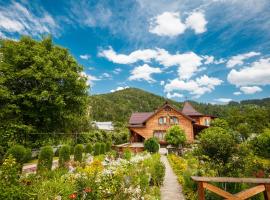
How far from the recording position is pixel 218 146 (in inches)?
318

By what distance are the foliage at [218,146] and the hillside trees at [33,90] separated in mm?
14243

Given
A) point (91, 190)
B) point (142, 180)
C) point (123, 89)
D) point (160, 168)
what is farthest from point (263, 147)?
point (123, 89)

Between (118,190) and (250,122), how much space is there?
141 ft

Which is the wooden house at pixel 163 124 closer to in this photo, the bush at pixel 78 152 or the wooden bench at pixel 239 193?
the bush at pixel 78 152

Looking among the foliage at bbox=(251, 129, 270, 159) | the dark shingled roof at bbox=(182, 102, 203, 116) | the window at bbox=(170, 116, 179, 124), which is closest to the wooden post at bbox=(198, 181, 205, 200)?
the foliage at bbox=(251, 129, 270, 159)

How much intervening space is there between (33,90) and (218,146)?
16.9 meters

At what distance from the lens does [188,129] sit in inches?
1449

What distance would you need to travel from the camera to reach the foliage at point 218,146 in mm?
8008

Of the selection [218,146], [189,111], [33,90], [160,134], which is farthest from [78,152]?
[189,111]

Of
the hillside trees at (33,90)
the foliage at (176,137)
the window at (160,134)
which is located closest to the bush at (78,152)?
the hillside trees at (33,90)

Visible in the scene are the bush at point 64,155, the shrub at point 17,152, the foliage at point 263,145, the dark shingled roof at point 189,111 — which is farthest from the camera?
the dark shingled roof at point 189,111

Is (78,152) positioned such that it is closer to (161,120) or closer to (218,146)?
(218,146)

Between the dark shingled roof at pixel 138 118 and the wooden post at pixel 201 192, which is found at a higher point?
the dark shingled roof at pixel 138 118

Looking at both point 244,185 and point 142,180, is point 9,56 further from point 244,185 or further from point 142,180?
point 244,185
